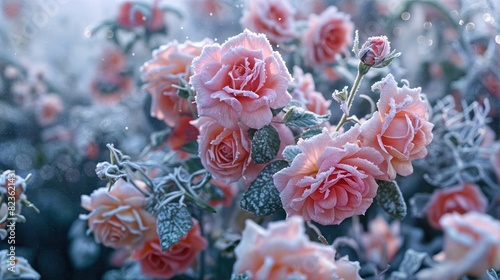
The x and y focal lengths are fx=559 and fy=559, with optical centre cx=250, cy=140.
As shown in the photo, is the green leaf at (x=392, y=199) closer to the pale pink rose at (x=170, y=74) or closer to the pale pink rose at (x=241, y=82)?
the pale pink rose at (x=241, y=82)

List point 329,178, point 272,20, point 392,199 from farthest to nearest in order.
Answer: point 272,20 → point 392,199 → point 329,178

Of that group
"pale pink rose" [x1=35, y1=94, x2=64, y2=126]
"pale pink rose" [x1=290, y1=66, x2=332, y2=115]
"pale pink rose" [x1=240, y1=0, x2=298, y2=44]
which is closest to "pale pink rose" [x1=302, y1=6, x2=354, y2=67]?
"pale pink rose" [x1=240, y1=0, x2=298, y2=44]

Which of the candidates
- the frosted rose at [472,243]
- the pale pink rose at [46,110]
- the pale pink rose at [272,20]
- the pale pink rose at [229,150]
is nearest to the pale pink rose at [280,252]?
the frosted rose at [472,243]

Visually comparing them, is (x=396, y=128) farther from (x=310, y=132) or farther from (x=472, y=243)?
(x=472, y=243)

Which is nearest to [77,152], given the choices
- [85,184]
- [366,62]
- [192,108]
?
[85,184]

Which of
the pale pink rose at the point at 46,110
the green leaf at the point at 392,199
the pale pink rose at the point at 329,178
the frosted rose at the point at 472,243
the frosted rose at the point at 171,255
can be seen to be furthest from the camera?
the pale pink rose at the point at 46,110

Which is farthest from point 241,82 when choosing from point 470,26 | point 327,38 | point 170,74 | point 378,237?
point 470,26

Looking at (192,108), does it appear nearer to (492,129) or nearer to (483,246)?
(483,246)
